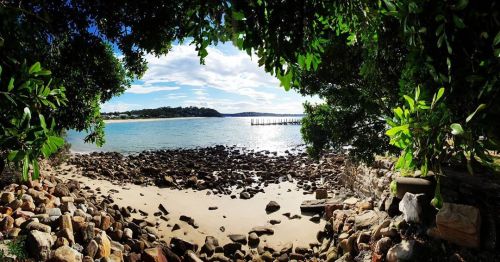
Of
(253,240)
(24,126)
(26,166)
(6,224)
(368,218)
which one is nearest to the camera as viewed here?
(26,166)

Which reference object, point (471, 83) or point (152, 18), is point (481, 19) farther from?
point (152, 18)

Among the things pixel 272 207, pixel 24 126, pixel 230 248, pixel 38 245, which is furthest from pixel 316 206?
pixel 24 126

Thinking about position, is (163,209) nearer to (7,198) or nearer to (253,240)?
(253,240)

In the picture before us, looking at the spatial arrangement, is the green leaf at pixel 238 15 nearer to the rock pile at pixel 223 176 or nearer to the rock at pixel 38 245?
the rock at pixel 38 245

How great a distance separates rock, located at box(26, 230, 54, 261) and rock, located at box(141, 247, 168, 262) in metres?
2.16

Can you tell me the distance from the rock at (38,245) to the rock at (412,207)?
7.06 metres

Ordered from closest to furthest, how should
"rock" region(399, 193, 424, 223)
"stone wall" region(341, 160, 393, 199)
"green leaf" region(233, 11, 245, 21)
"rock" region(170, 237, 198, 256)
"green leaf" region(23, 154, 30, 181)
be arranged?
"green leaf" region(23, 154, 30, 181) < "green leaf" region(233, 11, 245, 21) < "rock" region(399, 193, 424, 223) < "rock" region(170, 237, 198, 256) < "stone wall" region(341, 160, 393, 199)

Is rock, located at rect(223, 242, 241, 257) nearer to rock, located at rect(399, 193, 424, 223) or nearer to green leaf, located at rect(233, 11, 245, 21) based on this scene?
rock, located at rect(399, 193, 424, 223)

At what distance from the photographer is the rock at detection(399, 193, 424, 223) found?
222 inches

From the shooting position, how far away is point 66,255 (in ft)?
18.3

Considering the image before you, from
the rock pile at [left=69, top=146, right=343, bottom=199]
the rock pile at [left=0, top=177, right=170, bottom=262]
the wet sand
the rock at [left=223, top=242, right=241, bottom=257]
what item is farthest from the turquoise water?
A: the rock pile at [left=0, top=177, right=170, bottom=262]

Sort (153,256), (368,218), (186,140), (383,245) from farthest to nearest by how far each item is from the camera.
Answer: (186,140)
(368,218)
(153,256)
(383,245)

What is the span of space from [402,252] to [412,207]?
1020 mm

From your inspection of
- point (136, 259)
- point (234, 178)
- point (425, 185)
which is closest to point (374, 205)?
point (425, 185)
